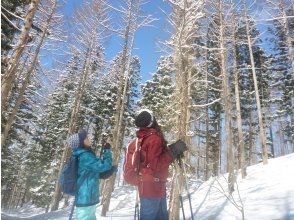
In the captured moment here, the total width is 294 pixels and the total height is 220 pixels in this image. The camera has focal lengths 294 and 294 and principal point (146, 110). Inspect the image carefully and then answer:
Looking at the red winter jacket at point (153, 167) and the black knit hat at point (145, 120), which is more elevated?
the black knit hat at point (145, 120)

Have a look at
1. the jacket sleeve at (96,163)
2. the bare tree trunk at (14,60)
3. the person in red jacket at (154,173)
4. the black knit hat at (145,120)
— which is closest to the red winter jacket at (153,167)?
the person in red jacket at (154,173)

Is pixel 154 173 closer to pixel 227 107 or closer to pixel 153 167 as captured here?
pixel 153 167

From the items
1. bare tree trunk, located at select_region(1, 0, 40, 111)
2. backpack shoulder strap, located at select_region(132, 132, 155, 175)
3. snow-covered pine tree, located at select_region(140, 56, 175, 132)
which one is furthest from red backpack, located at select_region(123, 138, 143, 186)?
snow-covered pine tree, located at select_region(140, 56, 175, 132)

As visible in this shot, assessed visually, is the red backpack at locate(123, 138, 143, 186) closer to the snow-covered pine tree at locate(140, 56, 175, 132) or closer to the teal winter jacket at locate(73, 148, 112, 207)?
the teal winter jacket at locate(73, 148, 112, 207)

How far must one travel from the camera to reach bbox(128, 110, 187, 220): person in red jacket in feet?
11.5

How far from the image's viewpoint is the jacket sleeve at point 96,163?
401 centimetres

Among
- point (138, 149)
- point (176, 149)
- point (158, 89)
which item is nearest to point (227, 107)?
point (176, 149)

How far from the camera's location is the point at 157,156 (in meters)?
3.60

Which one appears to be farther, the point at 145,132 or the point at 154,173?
the point at 145,132

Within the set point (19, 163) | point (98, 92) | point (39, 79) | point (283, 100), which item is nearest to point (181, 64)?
point (39, 79)

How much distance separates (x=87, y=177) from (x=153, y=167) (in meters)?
1.09

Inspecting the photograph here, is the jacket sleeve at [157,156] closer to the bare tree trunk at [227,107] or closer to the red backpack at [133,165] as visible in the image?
the red backpack at [133,165]

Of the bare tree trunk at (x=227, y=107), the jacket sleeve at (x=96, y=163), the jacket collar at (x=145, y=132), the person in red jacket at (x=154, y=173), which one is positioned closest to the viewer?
the person in red jacket at (x=154, y=173)

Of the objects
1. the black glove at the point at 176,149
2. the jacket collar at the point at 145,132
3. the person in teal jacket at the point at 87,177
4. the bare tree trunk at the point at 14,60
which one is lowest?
the person in teal jacket at the point at 87,177
